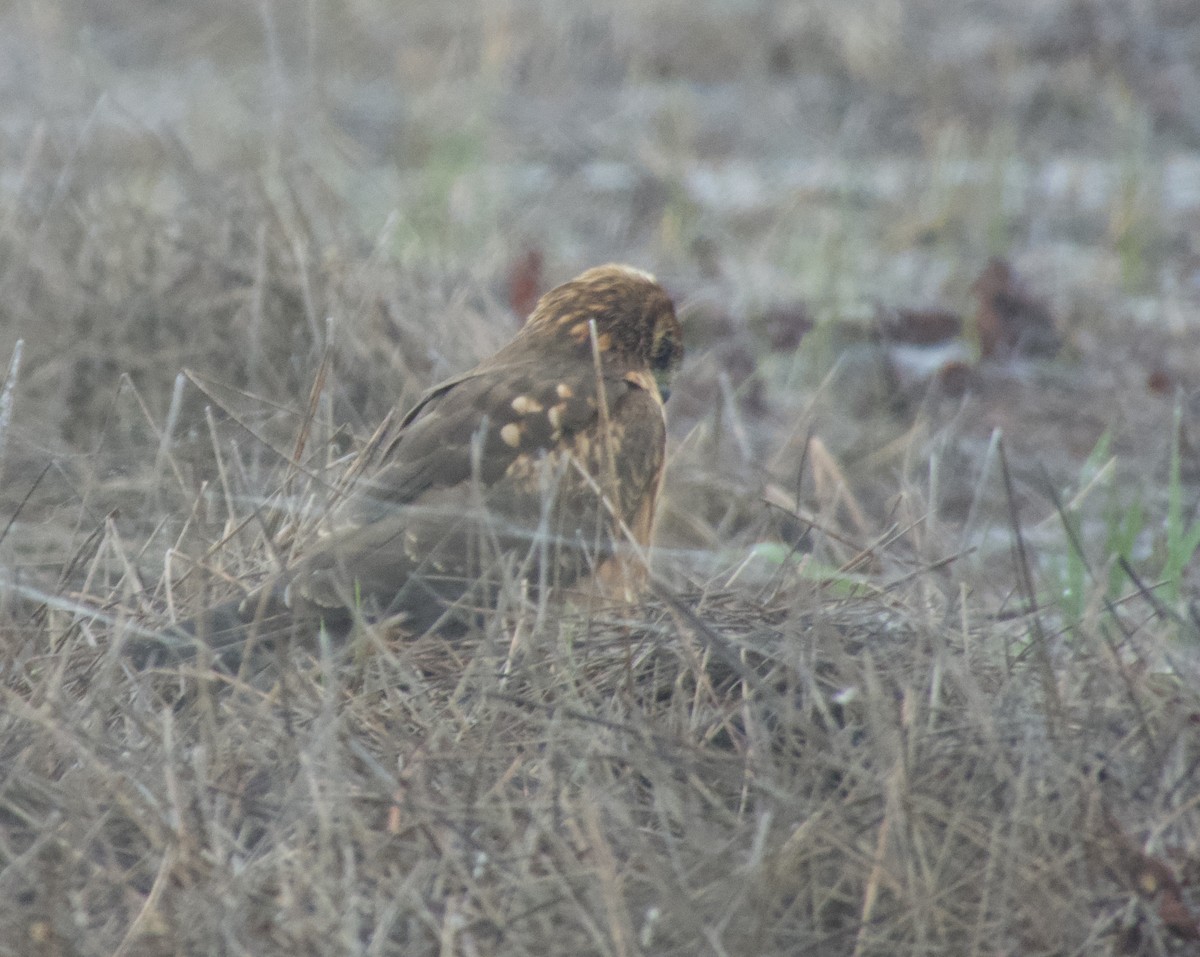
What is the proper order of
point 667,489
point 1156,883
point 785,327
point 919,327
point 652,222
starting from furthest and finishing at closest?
point 652,222 → point 919,327 → point 785,327 → point 667,489 → point 1156,883

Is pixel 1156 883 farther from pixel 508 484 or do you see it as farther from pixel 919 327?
pixel 919 327

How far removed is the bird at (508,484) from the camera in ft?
10.1

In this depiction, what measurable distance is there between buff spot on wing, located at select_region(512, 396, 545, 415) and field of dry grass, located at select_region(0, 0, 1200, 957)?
345 mm

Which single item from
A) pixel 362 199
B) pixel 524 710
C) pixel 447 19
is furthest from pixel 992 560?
pixel 447 19

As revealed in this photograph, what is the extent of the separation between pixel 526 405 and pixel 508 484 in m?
0.17

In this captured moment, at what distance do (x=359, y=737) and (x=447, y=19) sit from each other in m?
7.79

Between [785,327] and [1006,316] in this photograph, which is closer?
[785,327]

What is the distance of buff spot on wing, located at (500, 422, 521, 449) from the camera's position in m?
3.46

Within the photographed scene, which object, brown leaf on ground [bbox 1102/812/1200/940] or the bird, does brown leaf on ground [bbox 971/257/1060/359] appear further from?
brown leaf on ground [bbox 1102/812/1200/940]

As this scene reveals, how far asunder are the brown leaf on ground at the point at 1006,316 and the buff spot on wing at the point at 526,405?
2.59m

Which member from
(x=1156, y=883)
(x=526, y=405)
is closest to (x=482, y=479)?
(x=526, y=405)

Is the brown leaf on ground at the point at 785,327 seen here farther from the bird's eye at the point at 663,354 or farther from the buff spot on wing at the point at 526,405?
the buff spot on wing at the point at 526,405

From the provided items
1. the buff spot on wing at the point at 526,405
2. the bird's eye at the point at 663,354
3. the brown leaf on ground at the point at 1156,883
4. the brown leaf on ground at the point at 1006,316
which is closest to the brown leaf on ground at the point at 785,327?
the brown leaf on ground at the point at 1006,316

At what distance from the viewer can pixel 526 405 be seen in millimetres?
3510
